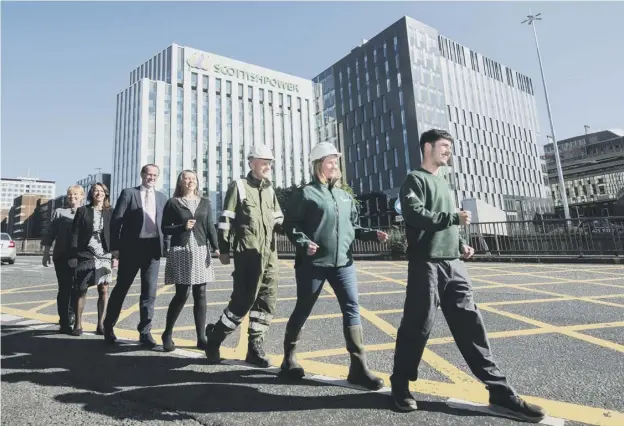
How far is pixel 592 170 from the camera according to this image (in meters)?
79.5

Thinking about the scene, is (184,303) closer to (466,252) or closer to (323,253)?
(323,253)

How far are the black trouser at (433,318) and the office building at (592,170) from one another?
277ft

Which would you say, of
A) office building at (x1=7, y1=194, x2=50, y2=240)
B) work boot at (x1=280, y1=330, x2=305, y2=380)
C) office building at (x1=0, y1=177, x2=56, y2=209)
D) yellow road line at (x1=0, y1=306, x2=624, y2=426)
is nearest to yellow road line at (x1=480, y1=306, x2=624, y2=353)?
yellow road line at (x1=0, y1=306, x2=624, y2=426)

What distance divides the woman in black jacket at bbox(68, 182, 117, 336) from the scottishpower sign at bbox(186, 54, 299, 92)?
7790 cm

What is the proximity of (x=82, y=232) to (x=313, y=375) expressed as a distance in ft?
11.4

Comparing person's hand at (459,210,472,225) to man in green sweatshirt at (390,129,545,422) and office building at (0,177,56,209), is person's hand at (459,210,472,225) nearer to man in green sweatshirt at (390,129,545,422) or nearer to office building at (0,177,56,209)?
man in green sweatshirt at (390,129,545,422)

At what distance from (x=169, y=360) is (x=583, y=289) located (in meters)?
6.96

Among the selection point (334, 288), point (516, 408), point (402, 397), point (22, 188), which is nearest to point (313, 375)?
point (334, 288)

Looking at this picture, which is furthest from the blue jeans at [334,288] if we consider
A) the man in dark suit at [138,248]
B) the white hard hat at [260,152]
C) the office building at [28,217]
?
the office building at [28,217]

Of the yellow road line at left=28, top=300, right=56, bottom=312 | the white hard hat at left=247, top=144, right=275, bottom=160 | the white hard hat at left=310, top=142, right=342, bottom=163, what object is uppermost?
the white hard hat at left=247, top=144, right=275, bottom=160

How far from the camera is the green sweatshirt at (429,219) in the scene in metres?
2.38

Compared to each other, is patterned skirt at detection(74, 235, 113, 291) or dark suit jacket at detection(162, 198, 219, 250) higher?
dark suit jacket at detection(162, 198, 219, 250)

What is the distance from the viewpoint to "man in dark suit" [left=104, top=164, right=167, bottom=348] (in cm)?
391

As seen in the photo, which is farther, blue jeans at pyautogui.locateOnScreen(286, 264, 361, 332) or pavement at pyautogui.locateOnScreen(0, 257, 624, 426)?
blue jeans at pyautogui.locateOnScreen(286, 264, 361, 332)
